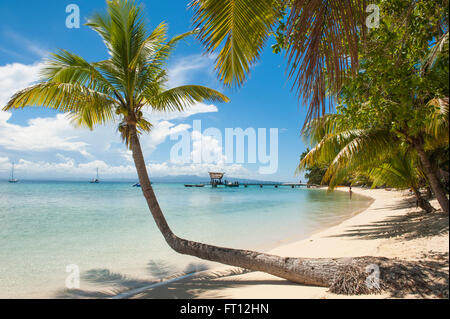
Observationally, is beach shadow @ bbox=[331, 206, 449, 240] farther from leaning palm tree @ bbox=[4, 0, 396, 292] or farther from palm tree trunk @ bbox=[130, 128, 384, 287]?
leaning palm tree @ bbox=[4, 0, 396, 292]

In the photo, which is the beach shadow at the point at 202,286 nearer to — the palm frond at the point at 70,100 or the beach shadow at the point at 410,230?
the beach shadow at the point at 410,230

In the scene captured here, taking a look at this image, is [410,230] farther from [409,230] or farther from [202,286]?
[202,286]

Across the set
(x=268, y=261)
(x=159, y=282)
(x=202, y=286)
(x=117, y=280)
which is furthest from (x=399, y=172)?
(x=117, y=280)

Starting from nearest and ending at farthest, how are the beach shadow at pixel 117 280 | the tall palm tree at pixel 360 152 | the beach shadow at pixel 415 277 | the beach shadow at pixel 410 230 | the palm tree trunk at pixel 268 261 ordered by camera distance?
the beach shadow at pixel 415 277 < the palm tree trunk at pixel 268 261 < the beach shadow at pixel 117 280 < the beach shadow at pixel 410 230 < the tall palm tree at pixel 360 152

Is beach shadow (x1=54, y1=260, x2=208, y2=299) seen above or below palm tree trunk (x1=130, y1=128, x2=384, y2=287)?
below

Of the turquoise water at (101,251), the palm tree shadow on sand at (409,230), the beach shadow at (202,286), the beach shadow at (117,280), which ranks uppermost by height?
the palm tree shadow on sand at (409,230)

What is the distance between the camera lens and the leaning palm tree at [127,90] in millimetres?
4398

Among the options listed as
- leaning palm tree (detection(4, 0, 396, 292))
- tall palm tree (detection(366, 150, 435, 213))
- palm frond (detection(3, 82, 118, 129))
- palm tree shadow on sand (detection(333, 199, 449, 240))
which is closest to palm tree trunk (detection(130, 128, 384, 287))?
leaning palm tree (detection(4, 0, 396, 292))

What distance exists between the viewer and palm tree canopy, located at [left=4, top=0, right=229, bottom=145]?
4.88 metres

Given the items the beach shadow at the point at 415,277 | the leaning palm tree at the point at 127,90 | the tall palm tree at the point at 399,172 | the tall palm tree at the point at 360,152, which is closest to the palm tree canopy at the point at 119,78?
the leaning palm tree at the point at 127,90

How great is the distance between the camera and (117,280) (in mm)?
5449

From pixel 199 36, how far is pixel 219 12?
0.98 feet

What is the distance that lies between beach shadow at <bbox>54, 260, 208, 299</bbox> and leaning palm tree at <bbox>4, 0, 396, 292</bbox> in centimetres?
128

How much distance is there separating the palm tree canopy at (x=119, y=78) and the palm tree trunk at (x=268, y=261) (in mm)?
912
